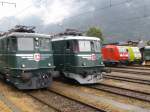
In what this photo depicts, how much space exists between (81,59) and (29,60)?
337 centimetres

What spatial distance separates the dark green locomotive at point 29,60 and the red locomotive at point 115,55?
17.9 m

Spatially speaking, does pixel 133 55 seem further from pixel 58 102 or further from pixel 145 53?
pixel 58 102

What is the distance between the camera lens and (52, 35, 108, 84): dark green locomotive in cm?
1802

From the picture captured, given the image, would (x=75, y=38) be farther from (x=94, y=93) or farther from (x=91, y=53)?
(x=94, y=93)

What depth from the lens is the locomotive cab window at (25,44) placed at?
1586 centimetres

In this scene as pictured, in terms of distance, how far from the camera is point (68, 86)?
1825cm

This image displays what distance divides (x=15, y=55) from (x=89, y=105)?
5326 millimetres

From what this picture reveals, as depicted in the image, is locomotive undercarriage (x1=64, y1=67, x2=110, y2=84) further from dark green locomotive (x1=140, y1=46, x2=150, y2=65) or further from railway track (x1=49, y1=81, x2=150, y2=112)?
dark green locomotive (x1=140, y1=46, x2=150, y2=65)

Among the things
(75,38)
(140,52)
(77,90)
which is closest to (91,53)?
(75,38)

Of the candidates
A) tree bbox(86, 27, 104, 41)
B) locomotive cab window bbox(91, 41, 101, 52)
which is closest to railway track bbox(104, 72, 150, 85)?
locomotive cab window bbox(91, 41, 101, 52)

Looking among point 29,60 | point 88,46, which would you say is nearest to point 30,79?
point 29,60

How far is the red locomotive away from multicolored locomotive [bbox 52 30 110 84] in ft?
49.3

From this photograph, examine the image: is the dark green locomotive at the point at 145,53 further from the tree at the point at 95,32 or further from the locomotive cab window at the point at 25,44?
the tree at the point at 95,32

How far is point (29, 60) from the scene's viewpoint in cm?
1593
